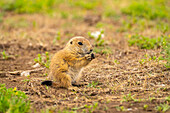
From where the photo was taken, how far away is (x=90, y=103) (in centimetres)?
388

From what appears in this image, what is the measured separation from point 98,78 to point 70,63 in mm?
716

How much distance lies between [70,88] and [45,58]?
6.48ft

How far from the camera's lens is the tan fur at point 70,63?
4465mm

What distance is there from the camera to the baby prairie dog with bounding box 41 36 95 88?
4457 mm

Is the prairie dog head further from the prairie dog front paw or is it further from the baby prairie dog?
the prairie dog front paw

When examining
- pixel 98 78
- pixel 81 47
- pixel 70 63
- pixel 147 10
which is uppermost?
pixel 147 10

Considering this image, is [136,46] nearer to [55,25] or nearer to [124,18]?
[124,18]

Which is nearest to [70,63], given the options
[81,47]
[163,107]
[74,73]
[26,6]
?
[74,73]

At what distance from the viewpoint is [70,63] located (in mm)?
4617

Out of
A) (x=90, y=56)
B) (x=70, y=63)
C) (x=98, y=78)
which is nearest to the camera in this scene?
(x=90, y=56)

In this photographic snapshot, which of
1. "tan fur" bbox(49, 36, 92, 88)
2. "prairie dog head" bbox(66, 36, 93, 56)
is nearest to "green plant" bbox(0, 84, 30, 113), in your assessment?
"tan fur" bbox(49, 36, 92, 88)

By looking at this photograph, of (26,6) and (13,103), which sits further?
(26,6)

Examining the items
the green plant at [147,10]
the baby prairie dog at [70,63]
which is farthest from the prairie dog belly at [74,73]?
the green plant at [147,10]

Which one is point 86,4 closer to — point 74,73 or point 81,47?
point 81,47
